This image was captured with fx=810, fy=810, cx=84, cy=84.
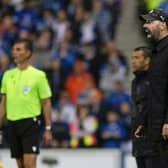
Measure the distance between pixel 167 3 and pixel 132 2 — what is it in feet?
3.78

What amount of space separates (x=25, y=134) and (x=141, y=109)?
2049 mm

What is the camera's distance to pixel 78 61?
15969mm

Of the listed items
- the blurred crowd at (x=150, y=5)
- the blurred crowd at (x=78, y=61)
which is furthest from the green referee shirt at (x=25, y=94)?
the blurred crowd at (x=150, y=5)

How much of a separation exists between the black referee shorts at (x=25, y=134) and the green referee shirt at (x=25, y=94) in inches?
3.0

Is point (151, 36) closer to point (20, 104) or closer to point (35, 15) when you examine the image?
point (20, 104)

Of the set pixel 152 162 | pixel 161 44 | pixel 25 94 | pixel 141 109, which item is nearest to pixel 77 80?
pixel 25 94

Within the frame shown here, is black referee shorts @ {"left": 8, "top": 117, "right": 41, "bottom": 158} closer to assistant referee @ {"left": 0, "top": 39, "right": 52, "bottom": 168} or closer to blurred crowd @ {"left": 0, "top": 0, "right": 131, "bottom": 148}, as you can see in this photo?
assistant referee @ {"left": 0, "top": 39, "right": 52, "bottom": 168}

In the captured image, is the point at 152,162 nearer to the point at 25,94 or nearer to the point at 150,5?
the point at 25,94

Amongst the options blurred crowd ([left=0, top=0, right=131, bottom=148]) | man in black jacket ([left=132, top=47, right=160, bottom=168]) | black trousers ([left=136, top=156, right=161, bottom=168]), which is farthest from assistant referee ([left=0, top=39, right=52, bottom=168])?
blurred crowd ([left=0, top=0, right=131, bottom=148])

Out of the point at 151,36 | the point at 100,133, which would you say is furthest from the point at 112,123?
the point at 151,36

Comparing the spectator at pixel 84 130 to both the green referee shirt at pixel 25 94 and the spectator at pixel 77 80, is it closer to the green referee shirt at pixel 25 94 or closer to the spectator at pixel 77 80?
the spectator at pixel 77 80

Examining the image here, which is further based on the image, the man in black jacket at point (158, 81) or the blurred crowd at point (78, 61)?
the blurred crowd at point (78, 61)

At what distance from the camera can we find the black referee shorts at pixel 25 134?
10.2m

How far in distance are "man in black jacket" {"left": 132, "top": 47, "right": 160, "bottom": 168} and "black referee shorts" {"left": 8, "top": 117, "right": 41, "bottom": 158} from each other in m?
1.71
